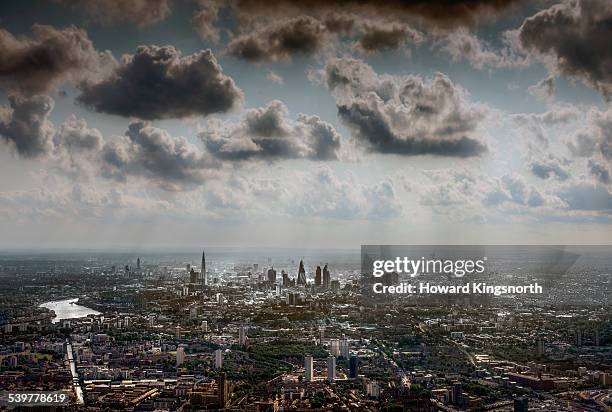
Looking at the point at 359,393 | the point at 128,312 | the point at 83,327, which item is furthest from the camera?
the point at 128,312

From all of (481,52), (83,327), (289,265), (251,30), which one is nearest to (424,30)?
(481,52)

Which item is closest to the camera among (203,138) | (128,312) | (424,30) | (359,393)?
(359,393)

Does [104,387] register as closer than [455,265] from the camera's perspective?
Yes

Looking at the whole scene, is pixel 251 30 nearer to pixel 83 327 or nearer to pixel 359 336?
pixel 359 336

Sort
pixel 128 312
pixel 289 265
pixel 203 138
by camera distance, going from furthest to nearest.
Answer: pixel 289 265 → pixel 128 312 → pixel 203 138

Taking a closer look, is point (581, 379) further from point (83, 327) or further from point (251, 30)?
point (83, 327)

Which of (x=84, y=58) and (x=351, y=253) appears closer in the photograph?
(x=84, y=58)

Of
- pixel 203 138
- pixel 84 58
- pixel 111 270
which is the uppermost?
pixel 84 58

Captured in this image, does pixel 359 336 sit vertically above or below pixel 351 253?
below

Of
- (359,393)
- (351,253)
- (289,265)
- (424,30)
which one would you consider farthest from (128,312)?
(424,30)
